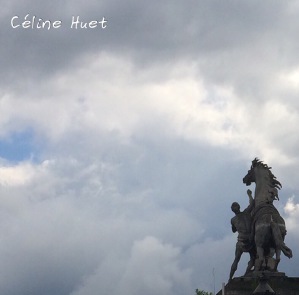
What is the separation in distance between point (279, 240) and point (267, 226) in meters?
0.71

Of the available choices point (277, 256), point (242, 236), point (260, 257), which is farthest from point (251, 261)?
point (277, 256)

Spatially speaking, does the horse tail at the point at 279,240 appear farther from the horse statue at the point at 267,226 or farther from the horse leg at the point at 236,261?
the horse leg at the point at 236,261

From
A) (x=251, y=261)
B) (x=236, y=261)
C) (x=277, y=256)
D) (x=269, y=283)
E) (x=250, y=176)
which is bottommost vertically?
(x=269, y=283)

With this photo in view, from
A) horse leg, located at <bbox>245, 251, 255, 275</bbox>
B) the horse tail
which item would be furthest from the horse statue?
horse leg, located at <bbox>245, 251, 255, 275</bbox>

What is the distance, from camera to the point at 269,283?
2964 centimetres

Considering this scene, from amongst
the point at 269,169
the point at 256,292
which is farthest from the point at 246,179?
the point at 256,292

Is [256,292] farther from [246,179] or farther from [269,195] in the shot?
[246,179]

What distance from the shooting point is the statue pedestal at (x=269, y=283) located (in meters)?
29.8

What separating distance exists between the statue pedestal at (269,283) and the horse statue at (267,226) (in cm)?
103

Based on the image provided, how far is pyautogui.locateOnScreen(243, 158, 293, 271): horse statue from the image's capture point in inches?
1229

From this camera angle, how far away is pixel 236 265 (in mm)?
32562

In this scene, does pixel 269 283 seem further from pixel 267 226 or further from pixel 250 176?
pixel 250 176

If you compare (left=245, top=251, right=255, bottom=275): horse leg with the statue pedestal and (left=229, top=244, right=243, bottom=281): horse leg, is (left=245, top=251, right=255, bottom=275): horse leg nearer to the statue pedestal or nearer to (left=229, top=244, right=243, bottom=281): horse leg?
(left=229, top=244, right=243, bottom=281): horse leg

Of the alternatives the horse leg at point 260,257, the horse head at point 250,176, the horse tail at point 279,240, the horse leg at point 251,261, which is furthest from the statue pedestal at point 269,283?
the horse head at point 250,176
